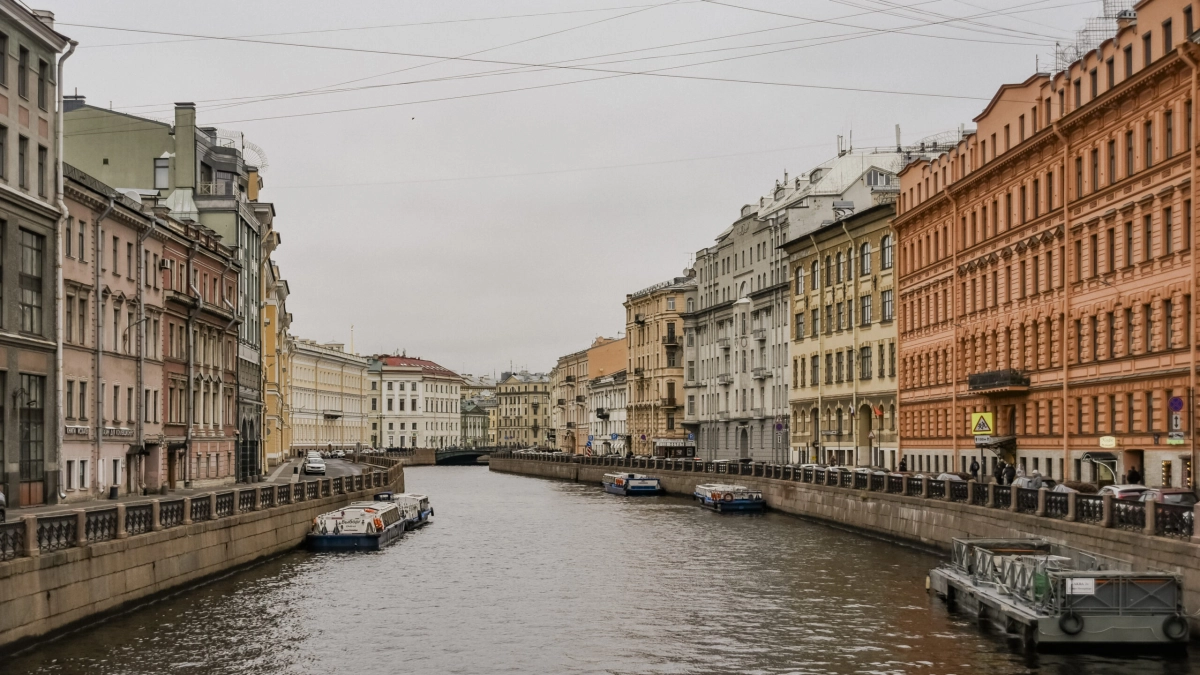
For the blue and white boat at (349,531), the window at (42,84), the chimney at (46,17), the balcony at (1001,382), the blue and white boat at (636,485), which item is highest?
the chimney at (46,17)

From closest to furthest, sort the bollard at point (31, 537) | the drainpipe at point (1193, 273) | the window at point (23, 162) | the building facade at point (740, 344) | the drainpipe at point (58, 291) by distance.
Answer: the bollard at point (31, 537) → the window at point (23, 162) → the drainpipe at point (1193, 273) → the drainpipe at point (58, 291) → the building facade at point (740, 344)

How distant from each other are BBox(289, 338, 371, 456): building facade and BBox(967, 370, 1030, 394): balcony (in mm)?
88381

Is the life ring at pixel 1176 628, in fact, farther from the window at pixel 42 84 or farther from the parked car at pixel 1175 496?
the window at pixel 42 84

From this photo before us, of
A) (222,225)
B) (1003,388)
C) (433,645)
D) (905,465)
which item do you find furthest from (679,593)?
(222,225)

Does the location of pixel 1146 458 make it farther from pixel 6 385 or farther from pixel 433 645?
pixel 6 385

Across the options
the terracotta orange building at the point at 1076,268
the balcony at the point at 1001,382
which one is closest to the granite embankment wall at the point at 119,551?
the terracotta orange building at the point at 1076,268

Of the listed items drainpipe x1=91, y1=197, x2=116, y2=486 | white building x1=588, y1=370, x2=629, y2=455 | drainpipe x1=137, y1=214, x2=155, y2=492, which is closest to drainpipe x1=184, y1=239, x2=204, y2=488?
drainpipe x1=137, y1=214, x2=155, y2=492

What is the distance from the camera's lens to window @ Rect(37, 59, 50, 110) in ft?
131

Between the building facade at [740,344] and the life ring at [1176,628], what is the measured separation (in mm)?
62478

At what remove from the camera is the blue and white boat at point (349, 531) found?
48.7m

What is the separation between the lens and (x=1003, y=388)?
56.1m

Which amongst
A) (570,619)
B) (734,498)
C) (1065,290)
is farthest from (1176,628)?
(734,498)

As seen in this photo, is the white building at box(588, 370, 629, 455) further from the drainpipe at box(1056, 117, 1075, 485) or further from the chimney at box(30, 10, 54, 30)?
the chimney at box(30, 10, 54, 30)

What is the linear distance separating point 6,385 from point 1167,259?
3234 cm
